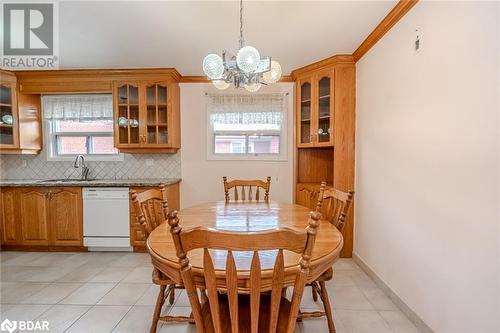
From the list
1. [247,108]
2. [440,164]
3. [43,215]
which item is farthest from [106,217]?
[440,164]

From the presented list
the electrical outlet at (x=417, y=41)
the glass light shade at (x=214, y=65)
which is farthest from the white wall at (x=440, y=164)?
the glass light shade at (x=214, y=65)

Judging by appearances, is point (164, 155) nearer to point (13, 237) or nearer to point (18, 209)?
point (18, 209)

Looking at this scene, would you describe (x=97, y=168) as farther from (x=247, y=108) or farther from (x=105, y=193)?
(x=247, y=108)

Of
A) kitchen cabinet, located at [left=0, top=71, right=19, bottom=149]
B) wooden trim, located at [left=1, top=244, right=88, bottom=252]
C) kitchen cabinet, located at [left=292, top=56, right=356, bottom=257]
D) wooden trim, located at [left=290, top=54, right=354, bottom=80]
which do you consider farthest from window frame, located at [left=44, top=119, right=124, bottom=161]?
wooden trim, located at [left=290, top=54, right=354, bottom=80]

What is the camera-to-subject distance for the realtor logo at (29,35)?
202cm

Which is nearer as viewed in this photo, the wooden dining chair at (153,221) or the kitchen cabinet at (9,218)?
the wooden dining chair at (153,221)

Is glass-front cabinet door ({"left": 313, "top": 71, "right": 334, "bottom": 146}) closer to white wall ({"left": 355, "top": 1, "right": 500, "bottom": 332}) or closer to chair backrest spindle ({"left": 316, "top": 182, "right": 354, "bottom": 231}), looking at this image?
white wall ({"left": 355, "top": 1, "right": 500, "bottom": 332})

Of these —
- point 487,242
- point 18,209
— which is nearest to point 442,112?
point 487,242

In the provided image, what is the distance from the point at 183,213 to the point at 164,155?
6.26 feet

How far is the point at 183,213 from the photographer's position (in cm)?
196

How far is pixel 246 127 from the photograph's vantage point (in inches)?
143

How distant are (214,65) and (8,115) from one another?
3.25 metres

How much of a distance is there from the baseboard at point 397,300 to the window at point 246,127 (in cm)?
169

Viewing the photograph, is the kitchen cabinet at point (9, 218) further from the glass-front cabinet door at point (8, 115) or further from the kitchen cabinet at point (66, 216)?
the glass-front cabinet door at point (8, 115)
